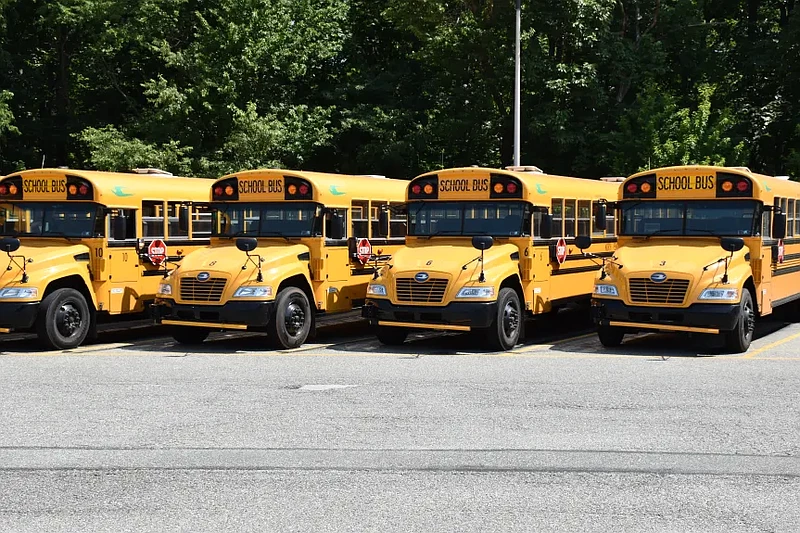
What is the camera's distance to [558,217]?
16.4 meters

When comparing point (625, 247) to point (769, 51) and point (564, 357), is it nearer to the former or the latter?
point (564, 357)

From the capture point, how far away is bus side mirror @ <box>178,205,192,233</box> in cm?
1714

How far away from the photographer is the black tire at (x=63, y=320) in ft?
47.8

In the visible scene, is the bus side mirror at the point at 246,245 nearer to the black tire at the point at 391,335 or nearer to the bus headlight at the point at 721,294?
the black tire at the point at 391,335

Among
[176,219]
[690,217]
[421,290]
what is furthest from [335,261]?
[690,217]

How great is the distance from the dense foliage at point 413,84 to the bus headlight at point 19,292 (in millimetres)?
16242

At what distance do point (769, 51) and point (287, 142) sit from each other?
50.3 feet

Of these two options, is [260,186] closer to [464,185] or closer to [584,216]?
[464,185]

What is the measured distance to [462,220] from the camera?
15672 millimetres

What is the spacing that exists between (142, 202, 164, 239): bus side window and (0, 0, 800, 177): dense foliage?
1403cm

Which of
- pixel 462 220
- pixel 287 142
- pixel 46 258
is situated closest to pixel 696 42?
pixel 287 142

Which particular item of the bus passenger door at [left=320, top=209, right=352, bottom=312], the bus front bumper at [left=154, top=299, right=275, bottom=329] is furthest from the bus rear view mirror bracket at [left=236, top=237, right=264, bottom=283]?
the bus passenger door at [left=320, top=209, right=352, bottom=312]

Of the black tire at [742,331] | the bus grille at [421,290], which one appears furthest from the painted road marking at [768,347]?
the bus grille at [421,290]

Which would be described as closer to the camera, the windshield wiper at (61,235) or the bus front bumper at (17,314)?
the bus front bumper at (17,314)
